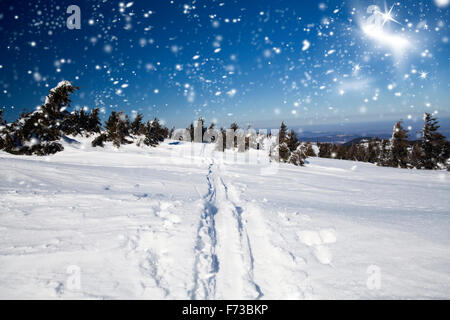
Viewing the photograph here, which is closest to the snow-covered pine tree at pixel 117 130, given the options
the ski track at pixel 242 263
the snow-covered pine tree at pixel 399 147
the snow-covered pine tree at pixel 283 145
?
the snow-covered pine tree at pixel 283 145

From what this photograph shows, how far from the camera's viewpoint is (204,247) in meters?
3.96

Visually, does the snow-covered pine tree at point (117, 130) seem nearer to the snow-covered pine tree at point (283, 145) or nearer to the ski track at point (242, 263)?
the snow-covered pine tree at point (283, 145)

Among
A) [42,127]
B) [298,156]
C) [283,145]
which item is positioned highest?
[42,127]

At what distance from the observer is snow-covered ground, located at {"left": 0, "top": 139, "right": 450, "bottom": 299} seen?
110 inches

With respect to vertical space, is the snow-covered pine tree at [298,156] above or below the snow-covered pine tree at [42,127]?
below

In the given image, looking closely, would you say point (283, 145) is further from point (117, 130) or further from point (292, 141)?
point (117, 130)

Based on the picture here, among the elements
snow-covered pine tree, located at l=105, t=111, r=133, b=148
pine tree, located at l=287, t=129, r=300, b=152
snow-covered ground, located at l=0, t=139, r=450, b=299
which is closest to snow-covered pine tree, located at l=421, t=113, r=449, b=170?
pine tree, located at l=287, t=129, r=300, b=152

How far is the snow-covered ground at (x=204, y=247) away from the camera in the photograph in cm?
281

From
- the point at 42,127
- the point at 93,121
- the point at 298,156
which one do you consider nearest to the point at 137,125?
the point at 93,121

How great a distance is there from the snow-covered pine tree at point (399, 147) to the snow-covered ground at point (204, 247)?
31.6 metres

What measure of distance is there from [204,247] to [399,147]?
39586 mm
